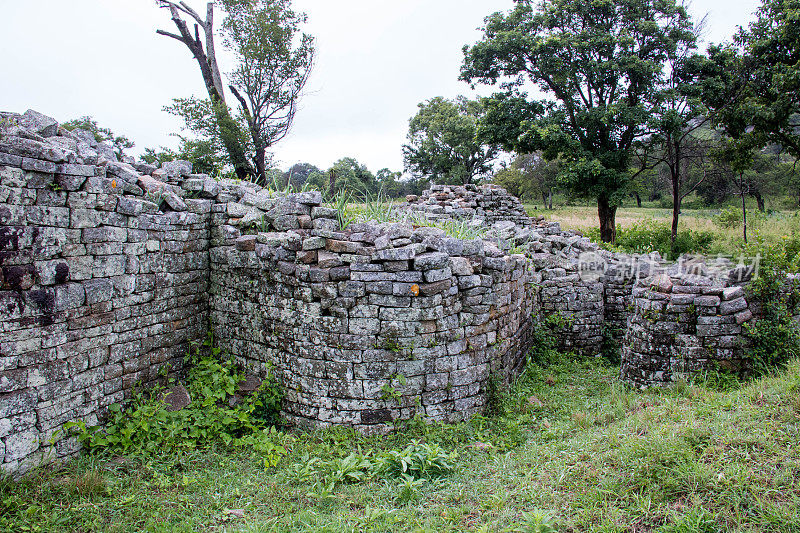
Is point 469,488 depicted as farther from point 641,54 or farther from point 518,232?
point 641,54

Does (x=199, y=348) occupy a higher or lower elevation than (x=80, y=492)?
higher

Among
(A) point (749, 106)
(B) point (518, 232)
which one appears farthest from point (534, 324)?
(A) point (749, 106)

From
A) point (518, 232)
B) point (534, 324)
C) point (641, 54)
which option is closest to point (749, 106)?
point (641, 54)

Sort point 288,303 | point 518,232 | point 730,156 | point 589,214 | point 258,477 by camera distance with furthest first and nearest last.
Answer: point 589,214 → point 730,156 → point 518,232 → point 288,303 → point 258,477

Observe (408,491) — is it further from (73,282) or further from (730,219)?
(730,219)

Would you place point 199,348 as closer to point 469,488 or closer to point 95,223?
point 95,223

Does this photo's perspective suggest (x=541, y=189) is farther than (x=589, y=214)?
Yes

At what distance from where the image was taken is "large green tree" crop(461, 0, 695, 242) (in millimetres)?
17812

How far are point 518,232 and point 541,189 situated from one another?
107 ft

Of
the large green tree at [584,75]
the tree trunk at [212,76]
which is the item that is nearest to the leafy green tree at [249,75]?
the tree trunk at [212,76]

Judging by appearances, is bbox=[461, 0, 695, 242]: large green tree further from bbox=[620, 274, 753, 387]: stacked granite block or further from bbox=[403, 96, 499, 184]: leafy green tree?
bbox=[403, 96, 499, 184]: leafy green tree

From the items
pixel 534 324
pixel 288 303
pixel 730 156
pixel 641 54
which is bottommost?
pixel 534 324

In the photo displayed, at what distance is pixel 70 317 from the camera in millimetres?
4629

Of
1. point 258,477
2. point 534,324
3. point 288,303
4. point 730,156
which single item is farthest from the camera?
point 730,156
